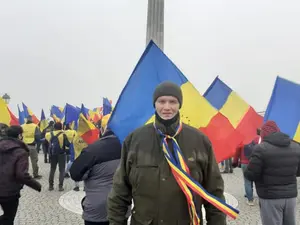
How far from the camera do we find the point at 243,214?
6.95 meters

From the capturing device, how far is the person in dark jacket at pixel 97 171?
11.6ft

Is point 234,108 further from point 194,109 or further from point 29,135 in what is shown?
point 29,135

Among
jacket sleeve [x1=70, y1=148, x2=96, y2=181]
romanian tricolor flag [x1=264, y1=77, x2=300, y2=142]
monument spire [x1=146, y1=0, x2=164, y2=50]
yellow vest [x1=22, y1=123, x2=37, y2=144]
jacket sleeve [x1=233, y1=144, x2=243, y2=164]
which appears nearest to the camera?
jacket sleeve [x1=70, y1=148, x2=96, y2=181]

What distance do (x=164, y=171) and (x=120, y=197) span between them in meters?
0.36

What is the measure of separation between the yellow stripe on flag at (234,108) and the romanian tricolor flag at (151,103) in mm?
2277

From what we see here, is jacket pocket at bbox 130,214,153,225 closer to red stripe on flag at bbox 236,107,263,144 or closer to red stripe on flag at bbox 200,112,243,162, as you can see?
red stripe on flag at bbox 200,112,243,162

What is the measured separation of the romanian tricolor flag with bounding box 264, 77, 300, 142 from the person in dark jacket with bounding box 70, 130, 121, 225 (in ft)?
10.9

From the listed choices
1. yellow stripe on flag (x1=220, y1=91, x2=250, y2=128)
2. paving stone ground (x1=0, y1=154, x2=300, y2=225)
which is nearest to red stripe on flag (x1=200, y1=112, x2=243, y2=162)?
paving stone ground (x1=0, y1=154, x2=300, y2=225)

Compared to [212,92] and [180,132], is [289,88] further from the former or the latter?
[180,132]

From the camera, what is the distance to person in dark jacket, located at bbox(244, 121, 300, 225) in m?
4.10

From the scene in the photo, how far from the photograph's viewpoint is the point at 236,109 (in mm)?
7129

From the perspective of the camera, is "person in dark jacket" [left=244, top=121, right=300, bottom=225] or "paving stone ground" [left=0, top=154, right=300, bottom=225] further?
"paving stone ground" [left=0, top=154, right=300, bottom=225]

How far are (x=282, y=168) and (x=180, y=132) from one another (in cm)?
Answer: 215

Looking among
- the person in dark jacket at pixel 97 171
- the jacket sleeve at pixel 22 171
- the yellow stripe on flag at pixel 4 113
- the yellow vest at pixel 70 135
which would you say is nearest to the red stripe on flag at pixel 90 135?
the jacket sleeve at pixel 22 171
